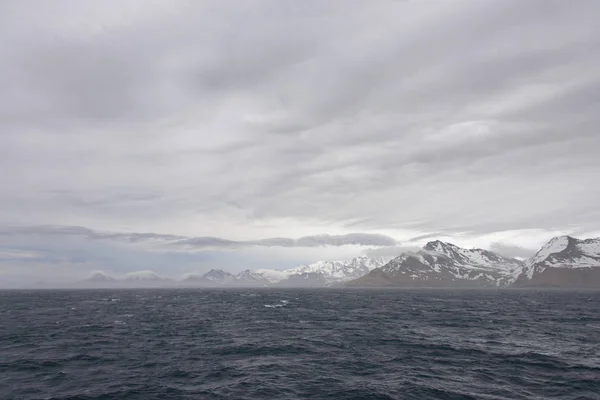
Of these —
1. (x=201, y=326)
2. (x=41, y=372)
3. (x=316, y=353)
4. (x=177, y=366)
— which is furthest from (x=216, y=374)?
(x=201, y=326)

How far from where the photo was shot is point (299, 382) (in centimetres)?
3697

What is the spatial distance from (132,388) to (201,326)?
4350 cm

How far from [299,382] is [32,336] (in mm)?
55374

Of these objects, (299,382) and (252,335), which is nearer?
(299,382)

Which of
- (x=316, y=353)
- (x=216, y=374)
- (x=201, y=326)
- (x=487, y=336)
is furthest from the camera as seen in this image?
(x=201, y=326)

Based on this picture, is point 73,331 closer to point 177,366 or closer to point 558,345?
point 177,366

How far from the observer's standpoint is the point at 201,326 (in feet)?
256

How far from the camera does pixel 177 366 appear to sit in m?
43.7

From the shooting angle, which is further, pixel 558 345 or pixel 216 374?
pixel 558 345

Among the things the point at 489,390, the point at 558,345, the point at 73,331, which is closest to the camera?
the point at 489,390

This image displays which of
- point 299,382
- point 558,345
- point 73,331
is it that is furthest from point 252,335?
point 558,345

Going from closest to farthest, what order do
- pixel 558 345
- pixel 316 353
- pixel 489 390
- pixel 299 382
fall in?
1. pixel 489 390
2. pixel 299 382
3. pixel 316 353
4. pixel 558 345

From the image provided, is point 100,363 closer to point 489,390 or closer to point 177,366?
point 177,366

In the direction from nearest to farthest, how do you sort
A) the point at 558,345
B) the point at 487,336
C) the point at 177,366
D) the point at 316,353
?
1. the point at 177,366
2. the point at 316,353
3. the point at 558,345
4. the point at 487,336
